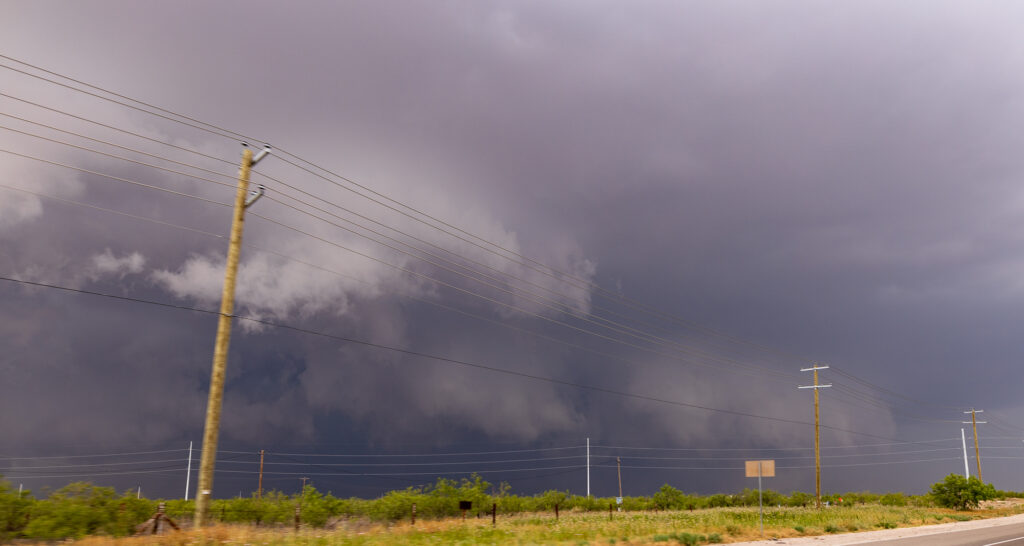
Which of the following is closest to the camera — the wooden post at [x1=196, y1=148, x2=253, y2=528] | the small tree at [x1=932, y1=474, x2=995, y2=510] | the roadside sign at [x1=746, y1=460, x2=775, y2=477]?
the wooden post at [x1=196, y1=148, x2=253, y2=528]

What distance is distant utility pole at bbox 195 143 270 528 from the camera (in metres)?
19.9

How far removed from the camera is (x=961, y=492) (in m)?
70.7

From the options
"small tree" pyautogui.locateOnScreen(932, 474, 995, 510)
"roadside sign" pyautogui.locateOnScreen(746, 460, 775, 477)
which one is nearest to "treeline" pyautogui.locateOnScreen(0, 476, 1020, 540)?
"small tree" pyautogui.locateOnScreen(932, 474, 995, 510)

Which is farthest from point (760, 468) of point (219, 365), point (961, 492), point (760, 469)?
point (961, 492)

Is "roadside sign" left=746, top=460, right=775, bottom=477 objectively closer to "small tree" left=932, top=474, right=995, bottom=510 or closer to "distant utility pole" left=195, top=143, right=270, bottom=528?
"distant utility pole" left=195, top=143, right=270, bottom=528

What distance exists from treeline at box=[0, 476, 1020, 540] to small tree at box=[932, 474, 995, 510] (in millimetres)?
16336

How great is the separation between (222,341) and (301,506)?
2881 cm

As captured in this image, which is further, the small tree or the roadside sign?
the small tree

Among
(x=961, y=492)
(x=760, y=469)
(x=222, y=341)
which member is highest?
(x=222, y=341)

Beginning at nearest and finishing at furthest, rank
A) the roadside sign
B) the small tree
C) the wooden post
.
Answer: the wooden post
the roadside sign
the small tree

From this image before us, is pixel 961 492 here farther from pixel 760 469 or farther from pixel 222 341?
pixel 222 341

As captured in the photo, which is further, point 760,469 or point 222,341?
point 760,469

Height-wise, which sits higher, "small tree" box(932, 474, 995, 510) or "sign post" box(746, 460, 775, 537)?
"sign post" box(746, 460, 775, 537)

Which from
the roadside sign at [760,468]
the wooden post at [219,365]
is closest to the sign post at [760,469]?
the roadside sign at [760,468]
